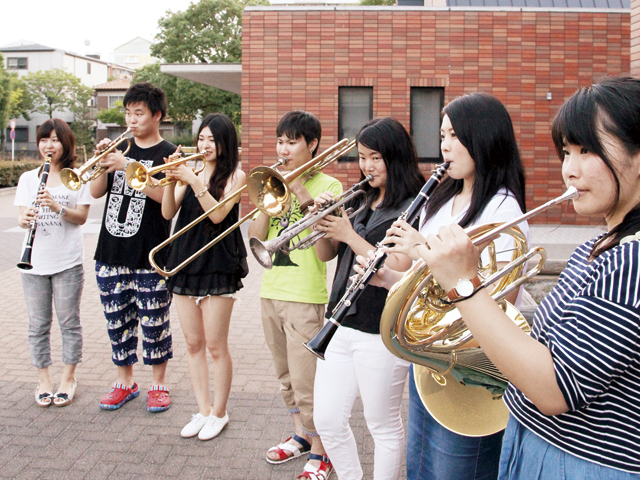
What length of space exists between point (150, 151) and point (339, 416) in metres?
2.30

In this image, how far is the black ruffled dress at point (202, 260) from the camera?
3553 millimetres

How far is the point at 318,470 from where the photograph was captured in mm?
3223

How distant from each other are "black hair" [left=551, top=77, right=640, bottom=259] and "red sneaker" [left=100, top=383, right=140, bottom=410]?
3.55 metres

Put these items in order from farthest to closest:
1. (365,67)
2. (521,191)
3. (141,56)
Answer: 1. (141,56)
2. (365,67)
3. (521,191)

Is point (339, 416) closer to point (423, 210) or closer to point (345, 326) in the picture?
point (345, 326)

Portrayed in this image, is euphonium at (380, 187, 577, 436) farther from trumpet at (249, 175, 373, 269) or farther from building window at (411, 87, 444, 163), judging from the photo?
building window at (411, 87, 444, 163)

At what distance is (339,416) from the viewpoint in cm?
275

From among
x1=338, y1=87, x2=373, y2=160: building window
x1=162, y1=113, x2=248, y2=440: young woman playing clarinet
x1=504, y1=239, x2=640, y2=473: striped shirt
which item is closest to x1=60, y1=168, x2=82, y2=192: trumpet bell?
x1=162, y1=113, x2=248, y2=440: young woman playing clarinet

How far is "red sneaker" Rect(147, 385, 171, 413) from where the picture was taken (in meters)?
4.03

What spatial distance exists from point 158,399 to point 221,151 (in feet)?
5.99

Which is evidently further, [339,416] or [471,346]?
[339,416]

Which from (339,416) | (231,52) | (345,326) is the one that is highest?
(231,52)

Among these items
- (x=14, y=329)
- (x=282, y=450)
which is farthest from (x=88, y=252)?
(x=282, y=450)

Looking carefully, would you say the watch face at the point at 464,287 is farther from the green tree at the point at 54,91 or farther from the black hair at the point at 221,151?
the green tree at the point at 54,91
